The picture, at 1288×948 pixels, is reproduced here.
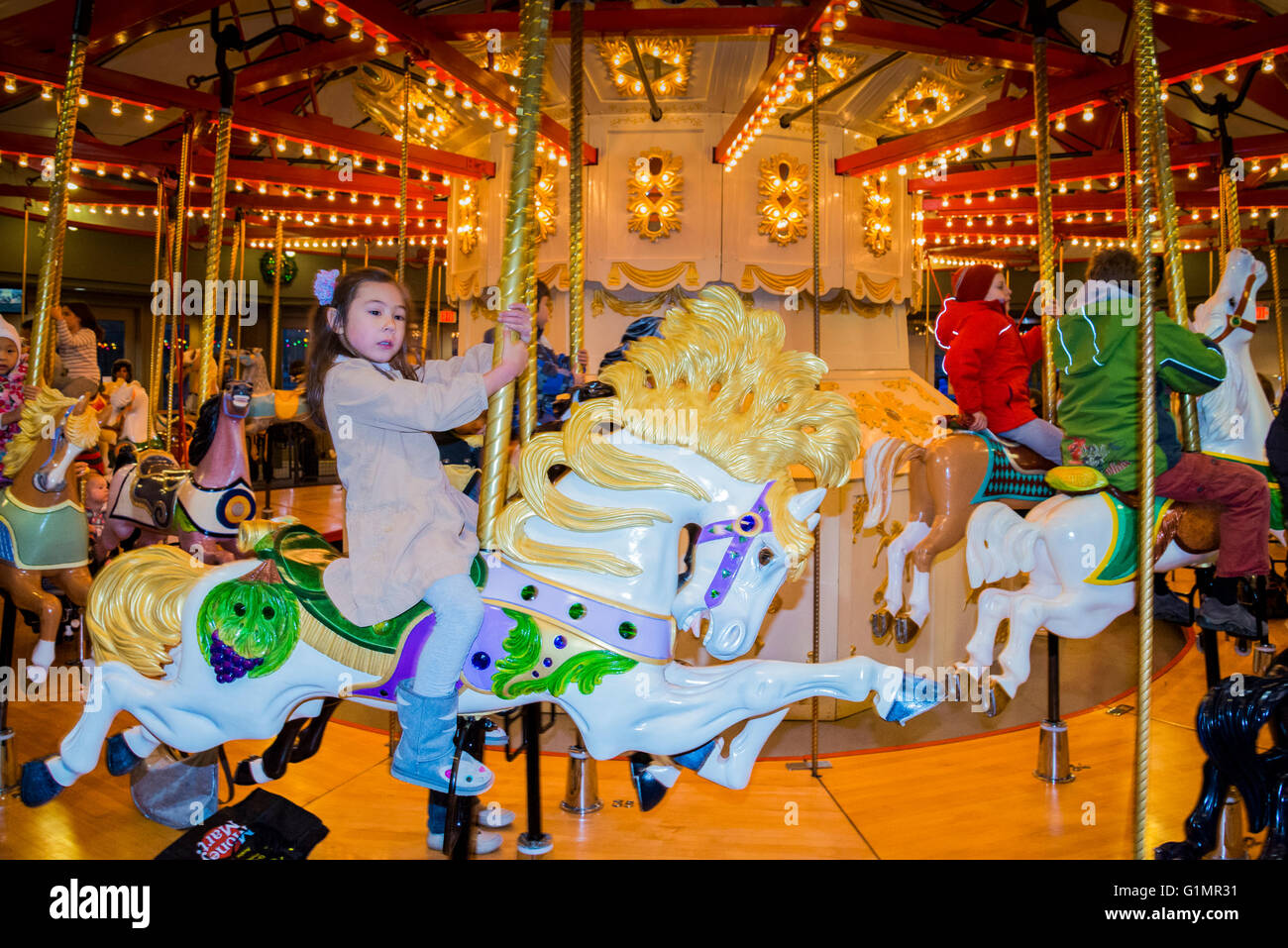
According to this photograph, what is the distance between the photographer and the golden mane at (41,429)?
3.17 meters

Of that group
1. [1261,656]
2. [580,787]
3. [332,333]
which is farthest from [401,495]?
[1261,656]

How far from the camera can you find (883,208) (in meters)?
6.14

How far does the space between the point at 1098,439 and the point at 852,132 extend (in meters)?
3.78

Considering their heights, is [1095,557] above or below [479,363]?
below

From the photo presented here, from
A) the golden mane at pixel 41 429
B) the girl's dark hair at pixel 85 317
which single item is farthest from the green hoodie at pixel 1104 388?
the girl's dark hair at pixel 85 317

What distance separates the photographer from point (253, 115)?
5.35m

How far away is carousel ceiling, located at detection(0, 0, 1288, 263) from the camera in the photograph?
4051 millimetres

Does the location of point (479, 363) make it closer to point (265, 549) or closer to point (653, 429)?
point (653, 429)

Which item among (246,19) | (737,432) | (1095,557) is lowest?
(1095,557)

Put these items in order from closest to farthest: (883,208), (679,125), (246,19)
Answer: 1. (679,125)
2. (883,208)
3. (246,19)

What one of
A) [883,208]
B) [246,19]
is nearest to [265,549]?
[883,208]

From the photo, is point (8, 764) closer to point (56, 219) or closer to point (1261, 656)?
point (56, 219)

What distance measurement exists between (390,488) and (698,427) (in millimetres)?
669

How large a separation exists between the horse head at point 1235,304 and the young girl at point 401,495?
2305 mm
